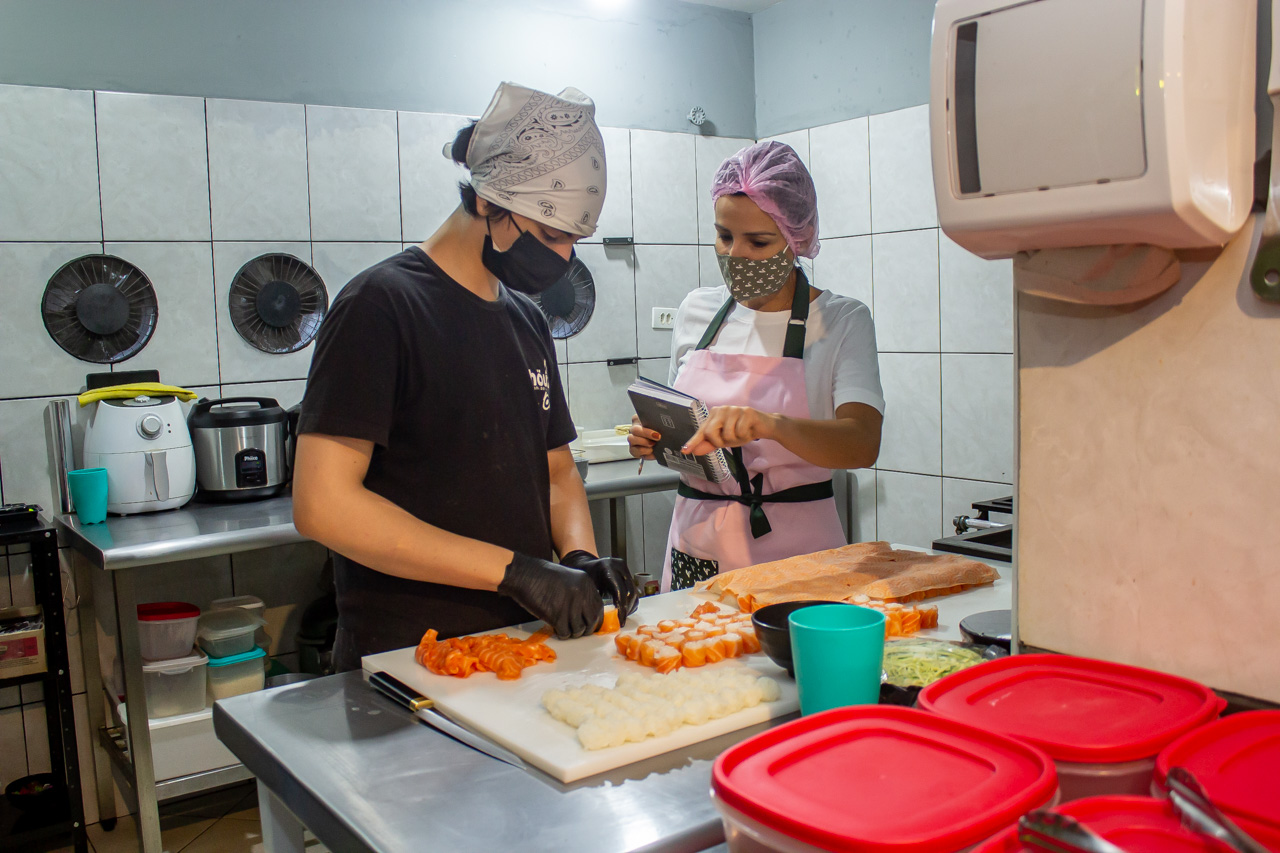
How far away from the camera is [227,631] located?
9.07 ft

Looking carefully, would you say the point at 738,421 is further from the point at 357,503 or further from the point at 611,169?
the point at 611,169

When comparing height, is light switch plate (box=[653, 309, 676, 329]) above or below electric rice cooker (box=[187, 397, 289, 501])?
above

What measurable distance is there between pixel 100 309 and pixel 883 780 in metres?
2.89

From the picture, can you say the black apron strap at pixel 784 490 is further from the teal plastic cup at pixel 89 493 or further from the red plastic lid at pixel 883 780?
the teal plastic cup at pixel 89 493

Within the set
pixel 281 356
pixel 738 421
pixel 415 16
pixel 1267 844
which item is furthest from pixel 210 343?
pixel 1267 844

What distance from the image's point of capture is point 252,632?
2812 millimetres

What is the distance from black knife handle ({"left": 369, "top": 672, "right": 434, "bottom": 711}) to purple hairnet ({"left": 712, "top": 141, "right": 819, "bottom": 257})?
1347 mm

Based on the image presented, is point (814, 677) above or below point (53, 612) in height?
above

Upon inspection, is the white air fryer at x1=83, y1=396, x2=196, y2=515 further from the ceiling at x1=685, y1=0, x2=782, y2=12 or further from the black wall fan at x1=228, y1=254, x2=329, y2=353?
the ceiling at x1=685, y1=0, x2=782, y2=12

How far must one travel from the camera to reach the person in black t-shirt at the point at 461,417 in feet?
4.53

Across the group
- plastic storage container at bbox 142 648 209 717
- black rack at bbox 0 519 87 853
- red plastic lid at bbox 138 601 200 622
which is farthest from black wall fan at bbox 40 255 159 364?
plastic storage container at bbox 142 648 209 717

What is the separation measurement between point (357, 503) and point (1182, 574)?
1028 mm

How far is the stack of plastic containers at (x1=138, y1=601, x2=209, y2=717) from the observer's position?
2.66 metres

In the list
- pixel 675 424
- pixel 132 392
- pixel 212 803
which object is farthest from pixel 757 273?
pixel 212 803
